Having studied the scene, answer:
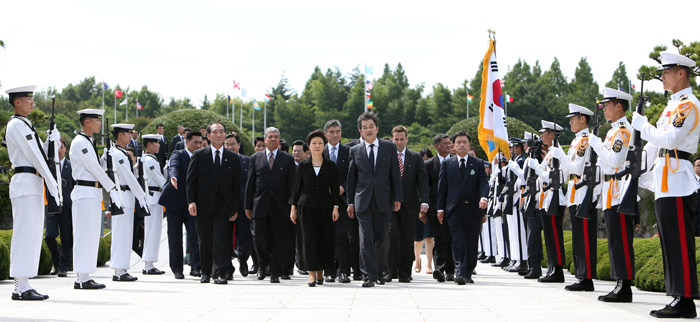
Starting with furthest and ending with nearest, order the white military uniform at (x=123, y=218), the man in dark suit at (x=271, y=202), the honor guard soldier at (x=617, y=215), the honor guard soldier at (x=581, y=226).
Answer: the man in dark suit at (x=271, y=202) → the white military uniform at (x=123, y=218) → the honor guard soldier at (x=581, y=226) → the honor guard soldier at (x=617, y=215)

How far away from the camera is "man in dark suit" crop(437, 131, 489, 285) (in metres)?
11.6

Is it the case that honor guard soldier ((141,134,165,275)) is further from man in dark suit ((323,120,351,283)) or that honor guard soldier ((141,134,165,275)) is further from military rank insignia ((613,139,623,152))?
military rank insignia ((613,139,623,152))

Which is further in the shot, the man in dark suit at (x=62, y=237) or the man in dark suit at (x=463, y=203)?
the man in dark suit at (x=62, y=237)

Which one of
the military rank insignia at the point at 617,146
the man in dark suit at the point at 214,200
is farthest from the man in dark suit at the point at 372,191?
the military rank insignia at the point at 617,146

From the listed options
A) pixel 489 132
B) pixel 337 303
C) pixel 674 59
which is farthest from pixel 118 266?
pixel 489 132

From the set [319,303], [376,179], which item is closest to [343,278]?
[376,179]

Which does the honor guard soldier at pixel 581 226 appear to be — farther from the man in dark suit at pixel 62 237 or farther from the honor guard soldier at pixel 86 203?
the man in dark suit at pixel 62 237

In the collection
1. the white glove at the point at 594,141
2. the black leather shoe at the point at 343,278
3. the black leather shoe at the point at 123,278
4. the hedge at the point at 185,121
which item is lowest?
the black leather shoe at the point at 343,278

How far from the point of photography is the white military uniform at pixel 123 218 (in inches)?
463

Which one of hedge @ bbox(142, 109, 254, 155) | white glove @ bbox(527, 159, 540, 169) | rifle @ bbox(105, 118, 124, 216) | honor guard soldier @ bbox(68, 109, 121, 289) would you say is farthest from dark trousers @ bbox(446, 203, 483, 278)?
hedge @ bbox(142, 109, 254, 155)

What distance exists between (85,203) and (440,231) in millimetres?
5407

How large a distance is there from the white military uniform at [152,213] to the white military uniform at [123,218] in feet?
4.71

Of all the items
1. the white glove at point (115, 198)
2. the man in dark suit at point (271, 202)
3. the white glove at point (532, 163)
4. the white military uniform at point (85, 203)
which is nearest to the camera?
the white military uniform at point (85, 203)

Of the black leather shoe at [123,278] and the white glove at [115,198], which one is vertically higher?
the white glove at [115,198]
